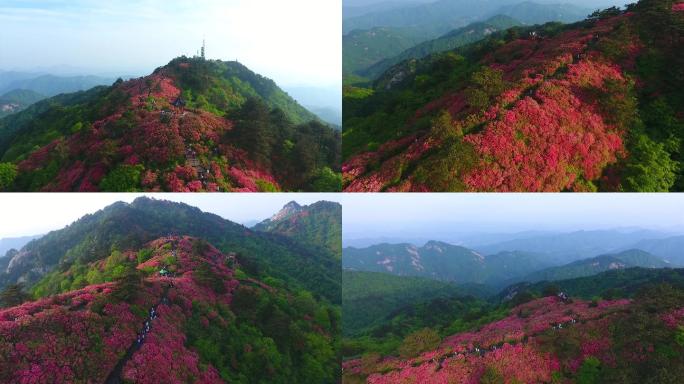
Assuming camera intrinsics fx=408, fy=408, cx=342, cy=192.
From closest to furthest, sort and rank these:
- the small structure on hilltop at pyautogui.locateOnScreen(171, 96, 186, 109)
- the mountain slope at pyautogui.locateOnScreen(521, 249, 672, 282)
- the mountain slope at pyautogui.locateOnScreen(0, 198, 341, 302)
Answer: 1. the mountain slope at pyautogui.locateOnScreen(0, 198, 341, 302)
2. the mountain slope at pyautogui.locateOnScreen(521, 249, 672, 282)
3. the small structure on hilltop at pyautogui.locateOnScreen(171, 96, 186, 109)

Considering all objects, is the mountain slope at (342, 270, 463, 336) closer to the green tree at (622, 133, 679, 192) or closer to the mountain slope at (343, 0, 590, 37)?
the green tree at (622, 133, 679, 192)

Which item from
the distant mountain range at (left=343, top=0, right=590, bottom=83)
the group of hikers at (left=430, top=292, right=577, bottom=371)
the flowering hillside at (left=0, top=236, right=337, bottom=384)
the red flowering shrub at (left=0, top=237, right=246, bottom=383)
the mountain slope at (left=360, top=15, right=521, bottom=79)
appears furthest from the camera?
the distant mountain range at (left=343, top=0, right=590, bottom=83)

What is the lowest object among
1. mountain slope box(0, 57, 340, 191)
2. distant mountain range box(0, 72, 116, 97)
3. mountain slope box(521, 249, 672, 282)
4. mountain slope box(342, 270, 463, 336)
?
mountain slope box(342, 270, 463, 336)

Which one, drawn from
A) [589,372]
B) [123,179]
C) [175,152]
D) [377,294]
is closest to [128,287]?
[123,179]

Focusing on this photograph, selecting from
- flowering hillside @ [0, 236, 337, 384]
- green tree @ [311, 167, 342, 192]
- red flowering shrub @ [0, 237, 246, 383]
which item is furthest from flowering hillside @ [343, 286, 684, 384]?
green tree @ [311, 167, 342, 192]

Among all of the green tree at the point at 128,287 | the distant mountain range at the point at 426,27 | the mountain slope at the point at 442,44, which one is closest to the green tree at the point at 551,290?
the green tree at the point at 128,287

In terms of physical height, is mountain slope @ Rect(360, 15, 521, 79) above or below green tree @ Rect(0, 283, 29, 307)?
above
